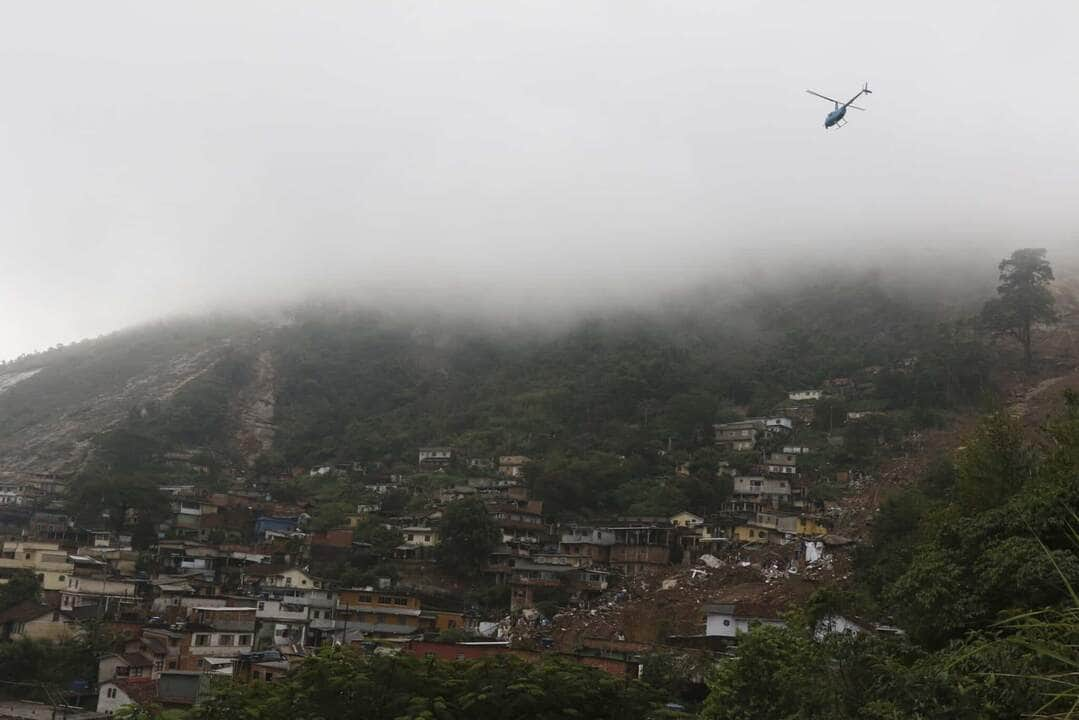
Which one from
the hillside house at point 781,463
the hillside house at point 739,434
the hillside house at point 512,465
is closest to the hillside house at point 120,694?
the hillside house at point 512,465

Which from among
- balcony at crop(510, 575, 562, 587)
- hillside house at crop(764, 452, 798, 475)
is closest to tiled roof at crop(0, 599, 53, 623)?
balcony at crop(510, 575, 562, 587)

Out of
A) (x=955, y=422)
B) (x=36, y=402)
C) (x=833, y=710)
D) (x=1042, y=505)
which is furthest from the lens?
(x=36, y=402)

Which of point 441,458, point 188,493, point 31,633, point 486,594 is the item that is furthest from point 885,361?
point 31,633

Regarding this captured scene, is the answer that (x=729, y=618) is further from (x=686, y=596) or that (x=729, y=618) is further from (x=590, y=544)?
(x=590, y=544)

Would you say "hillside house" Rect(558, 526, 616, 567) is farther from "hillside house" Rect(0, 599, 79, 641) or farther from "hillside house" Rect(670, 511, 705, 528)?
"hillside house" Rect(0, 599, 79, 641)

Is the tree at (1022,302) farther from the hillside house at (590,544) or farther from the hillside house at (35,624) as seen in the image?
the hillside house at (35,624)

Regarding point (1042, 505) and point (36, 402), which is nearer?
point (1042, 505)

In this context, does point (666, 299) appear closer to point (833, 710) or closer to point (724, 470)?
point (724, 470)

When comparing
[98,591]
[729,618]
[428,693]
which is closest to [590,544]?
[729,618]

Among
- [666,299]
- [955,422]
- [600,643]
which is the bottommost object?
[600,643]
